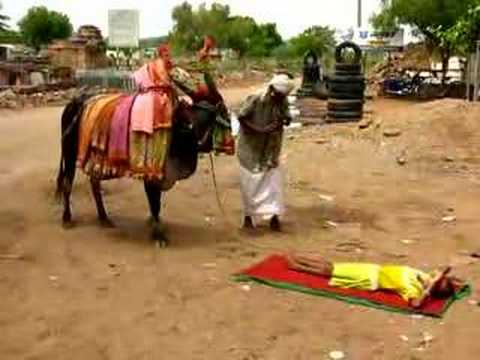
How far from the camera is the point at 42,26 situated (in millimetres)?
66938

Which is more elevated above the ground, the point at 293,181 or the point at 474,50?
the point at 474,50

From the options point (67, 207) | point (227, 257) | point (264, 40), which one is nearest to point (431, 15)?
point (67, 207)

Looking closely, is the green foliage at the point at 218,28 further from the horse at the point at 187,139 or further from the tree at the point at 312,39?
the horse at the point at 187,139

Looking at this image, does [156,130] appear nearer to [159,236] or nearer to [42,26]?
[159,236]

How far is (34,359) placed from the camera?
5031mm

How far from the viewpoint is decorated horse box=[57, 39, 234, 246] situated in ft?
24.8

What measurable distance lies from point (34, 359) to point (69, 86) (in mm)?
30036

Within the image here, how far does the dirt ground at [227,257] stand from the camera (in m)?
5.37

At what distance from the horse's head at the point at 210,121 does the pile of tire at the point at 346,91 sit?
11.1m

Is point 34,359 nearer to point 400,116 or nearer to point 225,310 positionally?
point 225,310

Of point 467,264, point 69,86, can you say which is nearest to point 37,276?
point 467,264

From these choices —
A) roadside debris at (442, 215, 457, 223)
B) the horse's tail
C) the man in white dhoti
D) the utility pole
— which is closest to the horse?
the man in white dhoti

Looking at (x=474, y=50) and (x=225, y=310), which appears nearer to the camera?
(x=225, y=310)

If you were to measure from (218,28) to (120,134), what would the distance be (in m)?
65.1
